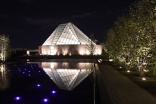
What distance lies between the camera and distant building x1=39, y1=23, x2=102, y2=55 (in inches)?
2366

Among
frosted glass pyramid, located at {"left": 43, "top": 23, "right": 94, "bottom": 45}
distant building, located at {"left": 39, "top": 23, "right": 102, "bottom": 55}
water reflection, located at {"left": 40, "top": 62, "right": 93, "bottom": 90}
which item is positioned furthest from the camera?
frosted glass pyramid, located at {"left": 43, "top": 23, "right": 94, "bottom": 45}

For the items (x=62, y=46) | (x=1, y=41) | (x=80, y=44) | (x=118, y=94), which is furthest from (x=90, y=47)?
(x=118, y=94)

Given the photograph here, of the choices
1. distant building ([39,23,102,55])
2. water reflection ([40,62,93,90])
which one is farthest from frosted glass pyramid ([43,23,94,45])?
water reflection ([40,62,93,90])

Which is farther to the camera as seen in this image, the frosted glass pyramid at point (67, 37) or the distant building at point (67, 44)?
the frosted glass pyramid at point (67, 37)

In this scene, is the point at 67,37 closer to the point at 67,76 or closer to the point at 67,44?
the point at 67,44

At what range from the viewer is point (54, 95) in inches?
407

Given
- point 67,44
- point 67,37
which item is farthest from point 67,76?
point 67,37

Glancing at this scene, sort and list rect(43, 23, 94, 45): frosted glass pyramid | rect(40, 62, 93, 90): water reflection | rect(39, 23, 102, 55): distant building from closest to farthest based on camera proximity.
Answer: rect(40, 62, 93, 90): water reflection
rect(39, 23, 102, 55): distant building
rect(43, 23, 94, 45): frosted glass pyramid

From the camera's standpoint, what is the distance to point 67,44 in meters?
60.7

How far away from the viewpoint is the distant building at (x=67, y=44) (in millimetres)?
60106

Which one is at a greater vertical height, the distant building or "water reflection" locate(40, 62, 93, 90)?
the distant building

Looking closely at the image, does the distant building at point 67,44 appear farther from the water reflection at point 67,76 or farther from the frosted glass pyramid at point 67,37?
the water reflection at point 67,76

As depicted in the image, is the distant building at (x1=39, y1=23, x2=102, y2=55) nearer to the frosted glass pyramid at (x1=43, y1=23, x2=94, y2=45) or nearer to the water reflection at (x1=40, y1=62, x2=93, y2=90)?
the frosted glass pyramid at (x1=43, y1=23, x2=94, y2=45)

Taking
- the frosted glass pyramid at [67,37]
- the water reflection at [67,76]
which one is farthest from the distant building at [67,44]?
the water reflection at [67,76]
